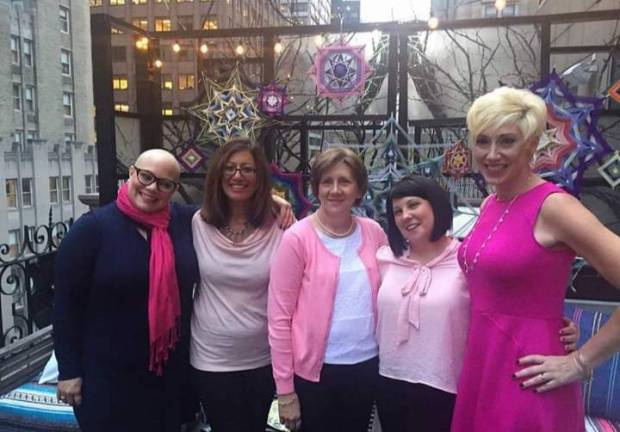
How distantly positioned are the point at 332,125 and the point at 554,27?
5.31ft

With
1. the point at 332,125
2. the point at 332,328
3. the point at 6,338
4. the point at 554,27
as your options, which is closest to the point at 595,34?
the point at 554,27

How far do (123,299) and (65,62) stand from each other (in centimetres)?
2926

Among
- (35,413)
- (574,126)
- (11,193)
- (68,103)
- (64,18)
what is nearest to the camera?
(35,413)

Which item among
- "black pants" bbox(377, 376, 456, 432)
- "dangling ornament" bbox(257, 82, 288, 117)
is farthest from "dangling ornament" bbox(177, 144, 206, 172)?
"black pants" bbox(377, 376, 456, 432)

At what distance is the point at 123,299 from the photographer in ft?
6.00

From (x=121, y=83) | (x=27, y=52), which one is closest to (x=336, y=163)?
(x=121, y=83)

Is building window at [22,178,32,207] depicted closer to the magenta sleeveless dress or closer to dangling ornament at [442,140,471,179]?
dangling ornament at [442,140,471,179]

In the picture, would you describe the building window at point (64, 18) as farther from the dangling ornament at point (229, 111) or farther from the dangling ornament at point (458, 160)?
the dangling ornament at point (458, 160)

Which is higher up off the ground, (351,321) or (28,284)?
(351,321)

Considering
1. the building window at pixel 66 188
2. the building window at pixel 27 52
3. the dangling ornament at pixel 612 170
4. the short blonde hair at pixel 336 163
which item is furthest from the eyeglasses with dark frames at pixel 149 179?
the building window at pixel 27 52

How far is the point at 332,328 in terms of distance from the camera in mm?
1738

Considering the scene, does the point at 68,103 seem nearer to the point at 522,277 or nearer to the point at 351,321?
the point at 351,321

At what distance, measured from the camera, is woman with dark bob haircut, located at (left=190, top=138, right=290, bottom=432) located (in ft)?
6.17

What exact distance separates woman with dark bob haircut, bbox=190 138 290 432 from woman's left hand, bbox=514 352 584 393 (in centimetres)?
95
